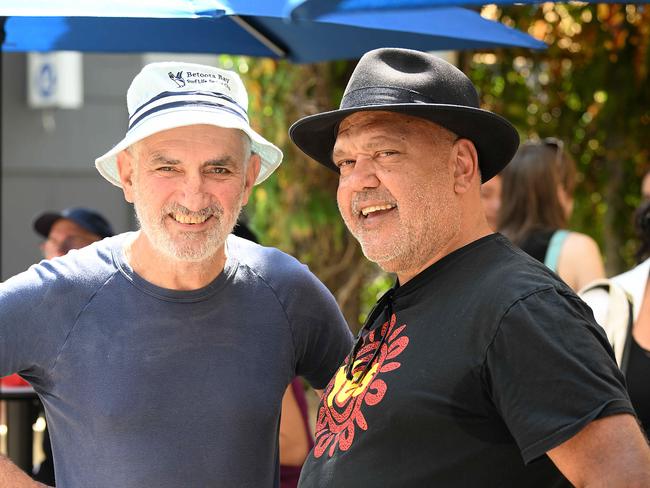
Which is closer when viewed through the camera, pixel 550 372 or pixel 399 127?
pixel 550 372

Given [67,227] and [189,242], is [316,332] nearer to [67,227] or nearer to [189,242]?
[189,242]

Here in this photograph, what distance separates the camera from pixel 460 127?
7.57 ft

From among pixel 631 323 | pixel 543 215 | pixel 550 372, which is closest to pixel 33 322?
pixel 550 372

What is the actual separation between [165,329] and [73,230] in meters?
3.31

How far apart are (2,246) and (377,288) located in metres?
4.79

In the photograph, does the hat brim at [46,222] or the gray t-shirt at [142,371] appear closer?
the gray t-shirt at [142,371]

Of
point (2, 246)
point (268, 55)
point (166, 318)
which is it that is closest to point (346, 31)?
point (268, 55)

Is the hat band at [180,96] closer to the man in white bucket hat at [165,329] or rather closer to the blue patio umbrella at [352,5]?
the man in white bucket hat at [165,329]

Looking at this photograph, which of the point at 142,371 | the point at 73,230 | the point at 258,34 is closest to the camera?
the point at 142,371

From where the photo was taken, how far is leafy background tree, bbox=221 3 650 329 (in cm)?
659

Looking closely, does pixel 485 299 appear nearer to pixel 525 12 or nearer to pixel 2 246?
pixel 525 12

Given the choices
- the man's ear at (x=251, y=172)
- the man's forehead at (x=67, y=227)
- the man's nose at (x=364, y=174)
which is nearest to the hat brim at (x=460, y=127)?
the man's nose at (x=364, y=174)

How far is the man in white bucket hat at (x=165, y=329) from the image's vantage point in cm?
256

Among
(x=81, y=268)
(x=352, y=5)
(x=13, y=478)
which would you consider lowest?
(x=13, y=478)
